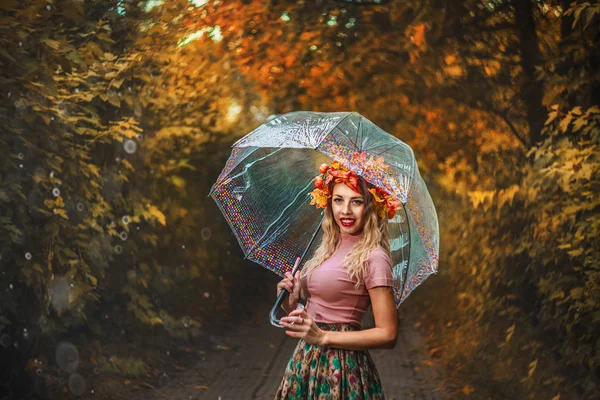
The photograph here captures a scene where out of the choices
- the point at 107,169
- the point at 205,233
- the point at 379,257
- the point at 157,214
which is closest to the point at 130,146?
the point at 107,169

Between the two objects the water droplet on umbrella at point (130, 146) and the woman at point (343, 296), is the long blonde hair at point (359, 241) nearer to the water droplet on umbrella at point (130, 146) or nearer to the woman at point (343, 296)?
the woman at point (343, 296)

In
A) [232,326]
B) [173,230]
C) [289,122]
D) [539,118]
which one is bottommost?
[232,326]

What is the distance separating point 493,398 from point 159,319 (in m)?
2.46

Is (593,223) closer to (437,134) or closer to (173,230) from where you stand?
(437,134)

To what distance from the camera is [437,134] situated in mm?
5512

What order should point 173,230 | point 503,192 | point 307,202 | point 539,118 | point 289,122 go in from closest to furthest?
point 289,122 → point 307,202 → point 539,118 → point 503,192 → point 173,230

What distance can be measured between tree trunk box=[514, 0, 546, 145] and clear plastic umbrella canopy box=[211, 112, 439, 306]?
2368 mm

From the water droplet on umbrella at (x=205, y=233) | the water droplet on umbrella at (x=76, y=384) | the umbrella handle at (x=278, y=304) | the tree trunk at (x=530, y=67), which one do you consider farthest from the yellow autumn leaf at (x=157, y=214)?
the umbrella handle at (x=278, y=304)

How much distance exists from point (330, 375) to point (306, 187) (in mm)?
746

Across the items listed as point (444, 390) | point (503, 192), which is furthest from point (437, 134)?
point (444, 390)

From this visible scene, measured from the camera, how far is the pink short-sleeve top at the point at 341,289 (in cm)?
226

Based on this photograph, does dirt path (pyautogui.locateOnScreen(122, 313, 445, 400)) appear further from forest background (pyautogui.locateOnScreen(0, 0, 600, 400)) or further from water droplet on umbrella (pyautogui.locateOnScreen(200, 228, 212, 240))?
water droplet on umbrella (pyautogui.locateOnScreen(200, 228, 212, 240))

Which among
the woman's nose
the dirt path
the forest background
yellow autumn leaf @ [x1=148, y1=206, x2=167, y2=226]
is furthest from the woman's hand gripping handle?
yellow autumn leaf @ [x1=148, y1=206, x2=167, y2=226]

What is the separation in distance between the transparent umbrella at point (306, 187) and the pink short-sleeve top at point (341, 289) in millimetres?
124
